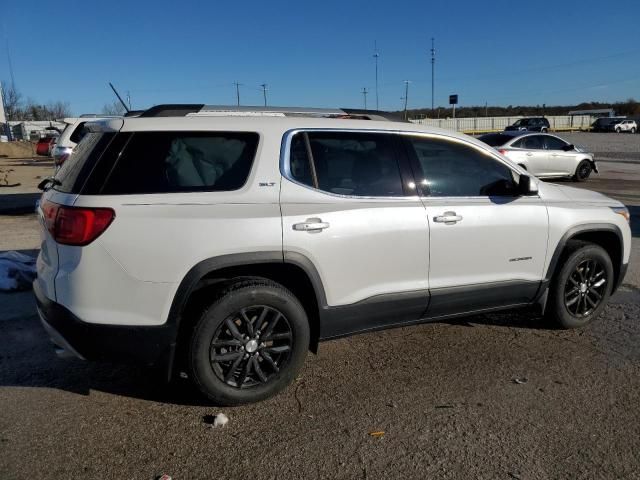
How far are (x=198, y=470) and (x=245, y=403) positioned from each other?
0.67 metres

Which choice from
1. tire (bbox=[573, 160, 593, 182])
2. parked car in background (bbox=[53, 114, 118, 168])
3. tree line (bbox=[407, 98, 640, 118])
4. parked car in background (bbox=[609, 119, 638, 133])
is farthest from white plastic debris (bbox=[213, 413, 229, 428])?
tree line (bbox=[407, 98, 640, 118])

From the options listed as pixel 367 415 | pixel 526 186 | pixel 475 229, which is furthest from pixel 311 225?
pixel 526 186

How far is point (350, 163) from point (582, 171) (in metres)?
16.0

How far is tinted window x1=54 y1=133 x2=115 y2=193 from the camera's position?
10.0 ft

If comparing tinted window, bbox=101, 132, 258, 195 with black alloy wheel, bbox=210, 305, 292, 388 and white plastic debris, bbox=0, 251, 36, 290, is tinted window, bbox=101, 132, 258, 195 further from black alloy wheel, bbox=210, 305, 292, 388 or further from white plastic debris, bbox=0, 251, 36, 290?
white plastic debris, bbox=0, 251, 36, 290

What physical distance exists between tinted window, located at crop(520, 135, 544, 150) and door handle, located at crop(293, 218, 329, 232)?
1424cm

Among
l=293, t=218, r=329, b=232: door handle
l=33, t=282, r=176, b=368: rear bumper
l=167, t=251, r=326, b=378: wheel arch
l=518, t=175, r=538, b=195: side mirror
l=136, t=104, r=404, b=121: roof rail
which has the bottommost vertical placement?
l=33, t=282, r=176, b=368: rear bumper

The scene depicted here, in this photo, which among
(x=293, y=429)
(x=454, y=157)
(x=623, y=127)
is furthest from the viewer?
(x=623, y=127)

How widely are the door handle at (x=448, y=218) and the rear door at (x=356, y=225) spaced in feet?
0.39

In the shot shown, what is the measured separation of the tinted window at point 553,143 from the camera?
16562mm

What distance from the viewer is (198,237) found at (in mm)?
3049

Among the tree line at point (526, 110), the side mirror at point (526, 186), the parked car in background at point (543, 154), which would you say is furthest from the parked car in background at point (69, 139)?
the tree line at point (526, 110)

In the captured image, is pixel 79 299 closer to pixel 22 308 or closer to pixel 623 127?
pixel 22 308

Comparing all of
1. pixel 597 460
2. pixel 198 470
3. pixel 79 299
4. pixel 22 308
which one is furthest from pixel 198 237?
pixel 22 308
